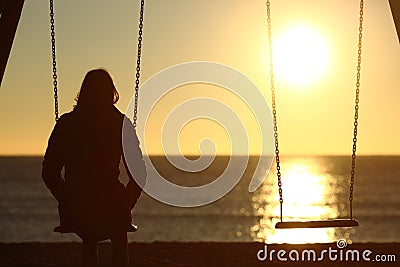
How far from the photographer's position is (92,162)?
7055 mm

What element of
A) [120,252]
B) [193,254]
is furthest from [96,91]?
[193,254]

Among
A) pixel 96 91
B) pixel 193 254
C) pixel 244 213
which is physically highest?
pixel 96 91

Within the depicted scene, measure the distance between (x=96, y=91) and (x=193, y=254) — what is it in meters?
4.65

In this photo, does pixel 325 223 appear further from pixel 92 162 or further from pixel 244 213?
pixel 244 213

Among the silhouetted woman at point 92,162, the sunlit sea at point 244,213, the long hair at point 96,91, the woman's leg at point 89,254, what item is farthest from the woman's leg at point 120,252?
the sunlit sea at point 244,213

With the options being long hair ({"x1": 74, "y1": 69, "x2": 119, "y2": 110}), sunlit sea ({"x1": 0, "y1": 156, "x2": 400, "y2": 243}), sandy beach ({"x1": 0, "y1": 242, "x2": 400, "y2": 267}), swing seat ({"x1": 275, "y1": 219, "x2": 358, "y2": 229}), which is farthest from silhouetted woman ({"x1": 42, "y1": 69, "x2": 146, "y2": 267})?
sunlit sea ({"x1": 0, "y1": 156, "x2": 400, "y2": 243})

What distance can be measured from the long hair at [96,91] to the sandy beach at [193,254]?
3.73 metres

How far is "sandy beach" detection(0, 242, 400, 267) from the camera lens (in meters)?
10.5

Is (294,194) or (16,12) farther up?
(16,12)

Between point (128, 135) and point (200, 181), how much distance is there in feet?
326

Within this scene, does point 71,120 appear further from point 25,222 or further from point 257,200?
point 257,200

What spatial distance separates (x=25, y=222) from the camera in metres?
65.7

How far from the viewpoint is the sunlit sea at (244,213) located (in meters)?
55.9

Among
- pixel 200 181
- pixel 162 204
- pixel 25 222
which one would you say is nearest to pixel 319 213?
pixel 162 204
